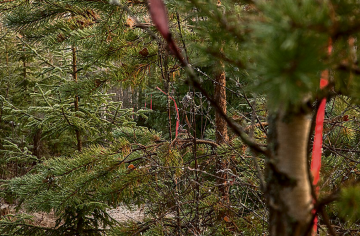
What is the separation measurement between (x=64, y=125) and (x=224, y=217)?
290cm

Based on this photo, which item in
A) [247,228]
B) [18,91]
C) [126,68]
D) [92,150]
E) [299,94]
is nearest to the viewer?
[299,94]

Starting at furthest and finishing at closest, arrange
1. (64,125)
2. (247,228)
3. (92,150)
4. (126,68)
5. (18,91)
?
(18,91) < (64,125) < (126,68) < (92,150) < (247,228)

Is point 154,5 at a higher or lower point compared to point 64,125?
higher

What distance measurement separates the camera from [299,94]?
14.5 inches

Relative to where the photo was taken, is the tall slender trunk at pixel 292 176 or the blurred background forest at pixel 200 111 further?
the tall slender trunk at pixel 292 176

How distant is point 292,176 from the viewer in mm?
552

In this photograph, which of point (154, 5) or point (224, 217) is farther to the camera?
point (224, 217)

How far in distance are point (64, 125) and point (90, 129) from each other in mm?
349

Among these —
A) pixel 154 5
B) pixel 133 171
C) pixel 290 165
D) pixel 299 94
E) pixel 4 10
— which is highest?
pixel 4 10

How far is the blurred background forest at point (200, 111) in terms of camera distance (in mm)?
396

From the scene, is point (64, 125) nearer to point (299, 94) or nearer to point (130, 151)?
point (130, 151)

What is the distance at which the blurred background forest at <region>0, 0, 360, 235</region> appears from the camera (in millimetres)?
396

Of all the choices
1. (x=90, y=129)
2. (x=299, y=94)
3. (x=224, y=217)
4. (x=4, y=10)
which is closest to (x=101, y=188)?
(x=224, y=217)

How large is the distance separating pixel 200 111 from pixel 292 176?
1.84 meters
